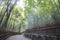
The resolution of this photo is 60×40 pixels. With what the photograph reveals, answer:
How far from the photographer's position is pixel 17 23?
28.4 m

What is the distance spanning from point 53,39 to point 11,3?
22.4 ft

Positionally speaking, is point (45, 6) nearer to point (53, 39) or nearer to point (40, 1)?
point (40, 1)

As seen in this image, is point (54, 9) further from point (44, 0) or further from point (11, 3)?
point (11, 3)

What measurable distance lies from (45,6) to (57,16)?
3.56m

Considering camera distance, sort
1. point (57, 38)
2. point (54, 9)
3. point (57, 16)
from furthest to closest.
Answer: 1. point (54, 9)
2. point (57, 16)
3. point (57, 38)

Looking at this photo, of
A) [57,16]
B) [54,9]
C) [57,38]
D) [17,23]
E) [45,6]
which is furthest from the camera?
[17,23]

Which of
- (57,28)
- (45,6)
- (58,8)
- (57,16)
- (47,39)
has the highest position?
(45,6)

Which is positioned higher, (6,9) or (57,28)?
(6,9)

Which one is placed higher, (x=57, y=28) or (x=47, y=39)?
(x=57, y=28)

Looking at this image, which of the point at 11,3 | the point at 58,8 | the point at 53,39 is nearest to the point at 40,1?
the point at 11,3

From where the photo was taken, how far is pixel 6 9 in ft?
34.1

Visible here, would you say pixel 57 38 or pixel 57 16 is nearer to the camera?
pixel 57 38

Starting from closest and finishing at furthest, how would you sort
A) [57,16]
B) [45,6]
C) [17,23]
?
[57,16], [45,6], [17,23]

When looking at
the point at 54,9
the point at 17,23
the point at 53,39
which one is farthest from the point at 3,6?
the point at 17,23
